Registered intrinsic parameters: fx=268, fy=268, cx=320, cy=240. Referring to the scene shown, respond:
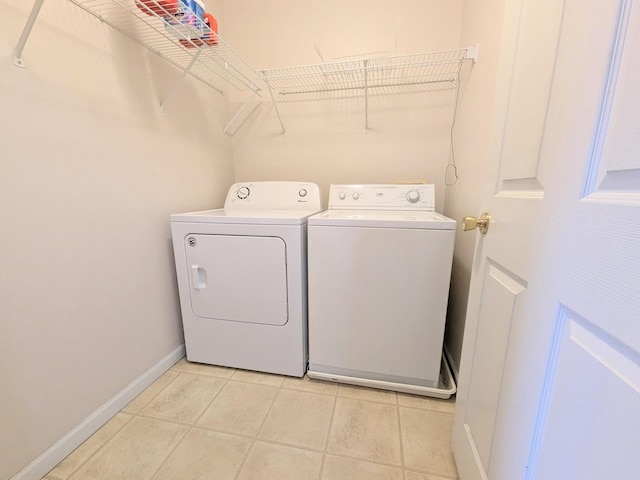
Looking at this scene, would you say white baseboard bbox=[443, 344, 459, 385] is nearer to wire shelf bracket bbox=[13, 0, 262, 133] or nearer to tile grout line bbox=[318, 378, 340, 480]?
tile grout line bbox=[318, 378, 340, 480]

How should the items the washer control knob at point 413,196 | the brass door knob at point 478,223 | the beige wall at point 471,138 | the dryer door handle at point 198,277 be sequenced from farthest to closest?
the washer control knob at point 413,196 < the dryer door handle at point 198,277 < the beige wall at point 471,138 < the brass door knob at point 478,223

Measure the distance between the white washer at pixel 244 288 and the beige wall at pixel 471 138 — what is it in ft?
2.90

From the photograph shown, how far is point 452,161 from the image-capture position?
6.02 feet

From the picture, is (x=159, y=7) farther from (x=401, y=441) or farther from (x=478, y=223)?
(x=401, y=441)

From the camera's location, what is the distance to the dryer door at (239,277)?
4.71 feet

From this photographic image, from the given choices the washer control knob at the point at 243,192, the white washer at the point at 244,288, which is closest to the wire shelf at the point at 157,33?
the washer control knob at the point at 243,192

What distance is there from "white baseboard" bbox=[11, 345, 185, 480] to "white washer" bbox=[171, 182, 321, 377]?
21 cm

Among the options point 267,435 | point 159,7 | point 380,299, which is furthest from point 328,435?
point 159,7

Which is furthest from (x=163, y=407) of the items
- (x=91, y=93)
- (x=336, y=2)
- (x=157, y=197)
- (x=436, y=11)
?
(x=436, y=11)

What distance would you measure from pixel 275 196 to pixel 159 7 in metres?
1.09

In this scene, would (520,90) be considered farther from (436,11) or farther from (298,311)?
(436,11)

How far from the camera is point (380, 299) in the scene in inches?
53.7

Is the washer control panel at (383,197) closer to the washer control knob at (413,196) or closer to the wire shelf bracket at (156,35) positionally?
the washer control knob at (413,196)

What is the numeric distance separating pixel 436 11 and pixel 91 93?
2.04 meters
